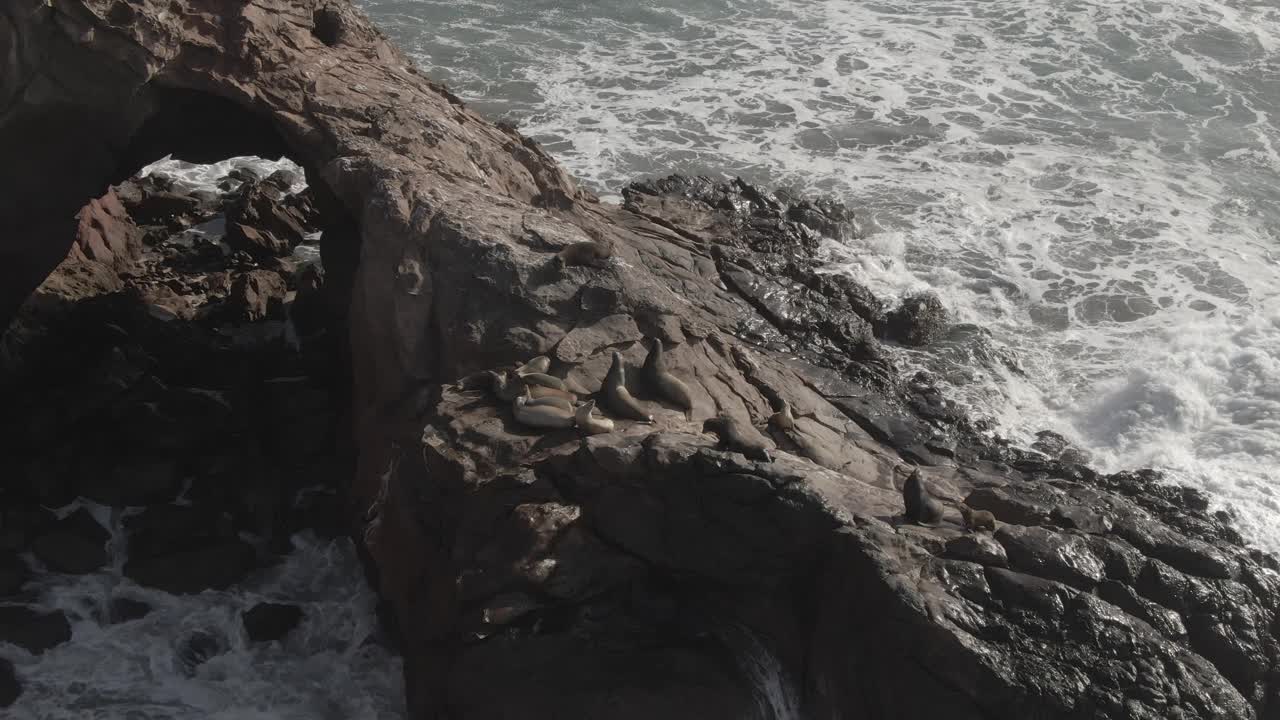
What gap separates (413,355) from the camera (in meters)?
9.49

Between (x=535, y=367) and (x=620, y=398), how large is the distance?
752mm

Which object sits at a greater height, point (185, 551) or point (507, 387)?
point (507, 387)

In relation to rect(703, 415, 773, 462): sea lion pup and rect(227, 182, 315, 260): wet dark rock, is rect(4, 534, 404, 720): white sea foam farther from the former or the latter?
rect(227, 182, 315, 260): wet dark rock

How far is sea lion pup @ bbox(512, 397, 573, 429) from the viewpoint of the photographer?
842 cm

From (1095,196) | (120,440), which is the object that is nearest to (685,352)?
(120,440)

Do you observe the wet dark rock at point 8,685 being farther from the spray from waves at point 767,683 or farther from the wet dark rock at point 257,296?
the spray from waves at point 767,683

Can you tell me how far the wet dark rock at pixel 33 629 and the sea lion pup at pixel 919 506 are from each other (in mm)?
6975

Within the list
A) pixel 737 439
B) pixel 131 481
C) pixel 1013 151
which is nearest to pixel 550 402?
pixel 737 439

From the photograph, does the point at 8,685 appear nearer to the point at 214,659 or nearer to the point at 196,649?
the point at 196,649

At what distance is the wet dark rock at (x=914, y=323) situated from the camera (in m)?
13.4

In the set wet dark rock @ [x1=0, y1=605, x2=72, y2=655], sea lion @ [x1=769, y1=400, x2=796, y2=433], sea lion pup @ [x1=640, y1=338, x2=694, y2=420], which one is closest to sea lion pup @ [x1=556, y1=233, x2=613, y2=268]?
sea lion pup @ [x1=640, y1=338, x2=694, y2=420]

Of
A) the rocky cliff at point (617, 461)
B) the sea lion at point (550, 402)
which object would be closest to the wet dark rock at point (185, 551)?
the rocky cliff at point (617, 461)

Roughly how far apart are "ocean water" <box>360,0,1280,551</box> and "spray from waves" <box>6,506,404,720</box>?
→ 23.6 ft

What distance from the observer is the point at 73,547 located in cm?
984
